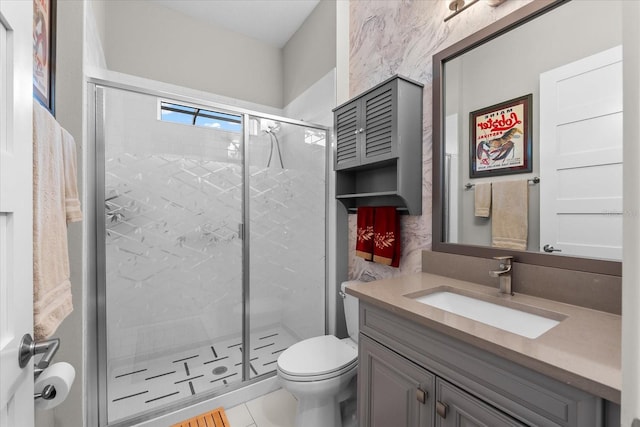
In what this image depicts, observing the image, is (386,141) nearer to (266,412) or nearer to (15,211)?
(15,211)

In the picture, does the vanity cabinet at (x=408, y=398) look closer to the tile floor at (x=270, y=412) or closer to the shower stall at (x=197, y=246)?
the tile floor at (x=270, y=412)

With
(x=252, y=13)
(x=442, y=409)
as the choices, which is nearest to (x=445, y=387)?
(x=442, y=409)

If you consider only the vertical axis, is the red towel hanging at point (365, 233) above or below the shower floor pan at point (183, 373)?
above

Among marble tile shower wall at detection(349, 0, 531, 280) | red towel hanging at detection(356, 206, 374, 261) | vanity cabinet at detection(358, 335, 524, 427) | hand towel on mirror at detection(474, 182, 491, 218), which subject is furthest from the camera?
red towel hanging at detection(356, 206, 374, 261)

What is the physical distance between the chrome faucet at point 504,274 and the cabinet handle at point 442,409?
529mm

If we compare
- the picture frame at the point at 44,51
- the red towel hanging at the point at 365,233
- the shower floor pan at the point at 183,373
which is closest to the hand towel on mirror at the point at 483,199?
the red towel hanging at the point at 365,233

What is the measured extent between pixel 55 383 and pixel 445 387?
1046mm

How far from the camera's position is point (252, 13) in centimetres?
238

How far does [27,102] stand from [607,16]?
5.61ft

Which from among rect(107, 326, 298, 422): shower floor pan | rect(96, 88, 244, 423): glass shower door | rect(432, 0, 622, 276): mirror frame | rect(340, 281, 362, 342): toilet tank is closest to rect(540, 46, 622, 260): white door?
rect(432, 0, 622, 276): mirror frame

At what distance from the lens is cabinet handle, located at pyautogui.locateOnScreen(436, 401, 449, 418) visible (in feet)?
2.72

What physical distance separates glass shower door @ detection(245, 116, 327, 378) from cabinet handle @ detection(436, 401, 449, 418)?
1389mm

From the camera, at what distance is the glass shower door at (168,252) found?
154cm

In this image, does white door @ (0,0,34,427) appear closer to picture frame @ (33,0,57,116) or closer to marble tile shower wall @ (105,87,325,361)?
picture frame @ (33,0,57,116)
